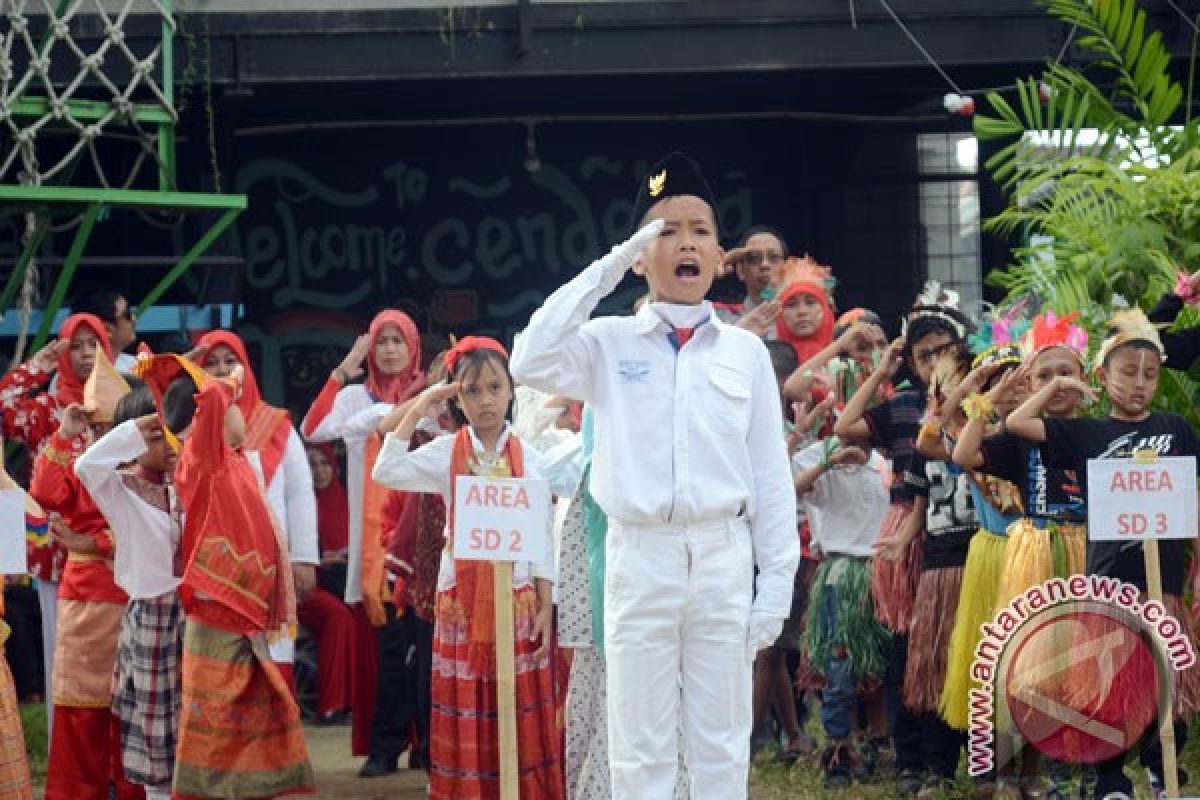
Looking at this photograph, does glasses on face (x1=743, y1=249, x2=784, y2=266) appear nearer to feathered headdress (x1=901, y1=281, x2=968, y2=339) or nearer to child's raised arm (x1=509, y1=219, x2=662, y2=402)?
feathered headdress (x1=901, y1=281, x2=968, y2=339)

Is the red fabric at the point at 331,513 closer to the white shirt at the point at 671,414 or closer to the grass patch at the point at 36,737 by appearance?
the grass patch at the point at 36,737

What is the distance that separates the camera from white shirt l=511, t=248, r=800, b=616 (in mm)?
6707

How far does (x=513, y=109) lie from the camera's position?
47.0ft

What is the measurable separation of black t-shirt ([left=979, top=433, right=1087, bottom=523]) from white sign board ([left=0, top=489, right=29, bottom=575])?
343 cm

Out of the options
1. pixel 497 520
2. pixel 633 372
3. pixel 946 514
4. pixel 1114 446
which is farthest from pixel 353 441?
pixel 633 372

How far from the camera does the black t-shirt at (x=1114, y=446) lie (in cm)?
853

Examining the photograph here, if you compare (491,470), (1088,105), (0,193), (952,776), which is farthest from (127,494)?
(1088,105)

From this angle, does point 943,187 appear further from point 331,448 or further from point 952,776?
point 952,776

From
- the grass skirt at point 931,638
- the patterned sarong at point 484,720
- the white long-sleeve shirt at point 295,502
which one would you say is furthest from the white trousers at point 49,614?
the grass skirt at point 931,638

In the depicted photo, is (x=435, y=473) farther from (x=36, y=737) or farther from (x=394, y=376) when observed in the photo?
(x=36, y=737)

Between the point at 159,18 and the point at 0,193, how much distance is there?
5.91 ft

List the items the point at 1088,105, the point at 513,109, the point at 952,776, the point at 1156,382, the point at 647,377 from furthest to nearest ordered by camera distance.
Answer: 1. the point at 513,109
2. the point at 1088,105
3. the point at 952,776
4. the point at 1156,382
5. the point at 647,377

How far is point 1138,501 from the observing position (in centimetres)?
809

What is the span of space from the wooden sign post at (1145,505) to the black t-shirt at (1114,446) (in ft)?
1.12
